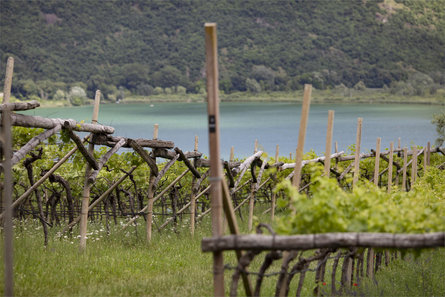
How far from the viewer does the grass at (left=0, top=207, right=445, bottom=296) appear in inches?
301

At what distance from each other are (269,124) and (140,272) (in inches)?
3988

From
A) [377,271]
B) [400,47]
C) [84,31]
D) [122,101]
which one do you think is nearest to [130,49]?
[84,31]

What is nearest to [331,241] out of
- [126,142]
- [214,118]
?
[214,118]

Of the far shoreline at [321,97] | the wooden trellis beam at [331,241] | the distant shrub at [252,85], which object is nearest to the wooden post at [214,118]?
the wooden trellis beam at [331,241]

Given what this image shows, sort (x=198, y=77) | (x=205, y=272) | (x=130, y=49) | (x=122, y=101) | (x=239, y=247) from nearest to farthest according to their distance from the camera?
1. (x=239, y=247)
2. (x=205, y=272)
3. (x=122, y=101)
4. (x=198, y=77)
5. (x=130, y=49)

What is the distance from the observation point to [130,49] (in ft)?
447

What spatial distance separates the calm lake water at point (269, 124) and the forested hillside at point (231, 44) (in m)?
5.89

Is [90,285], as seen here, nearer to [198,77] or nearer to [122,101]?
[122,101]

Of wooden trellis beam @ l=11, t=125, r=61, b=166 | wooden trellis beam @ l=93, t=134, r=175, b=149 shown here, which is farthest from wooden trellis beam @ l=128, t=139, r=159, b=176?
wooden trellis beam @ l=11, t=125, r=61, b=166

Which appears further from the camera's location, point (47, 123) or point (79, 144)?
point (79, 144)

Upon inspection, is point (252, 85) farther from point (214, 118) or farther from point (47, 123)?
point (214, 118)

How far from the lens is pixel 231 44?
139875 mm

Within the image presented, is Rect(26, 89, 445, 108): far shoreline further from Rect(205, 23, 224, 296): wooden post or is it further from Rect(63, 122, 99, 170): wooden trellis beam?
Rect(205, 23, 224, 296): wooden post

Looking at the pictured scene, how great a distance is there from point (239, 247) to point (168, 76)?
4752 inches
